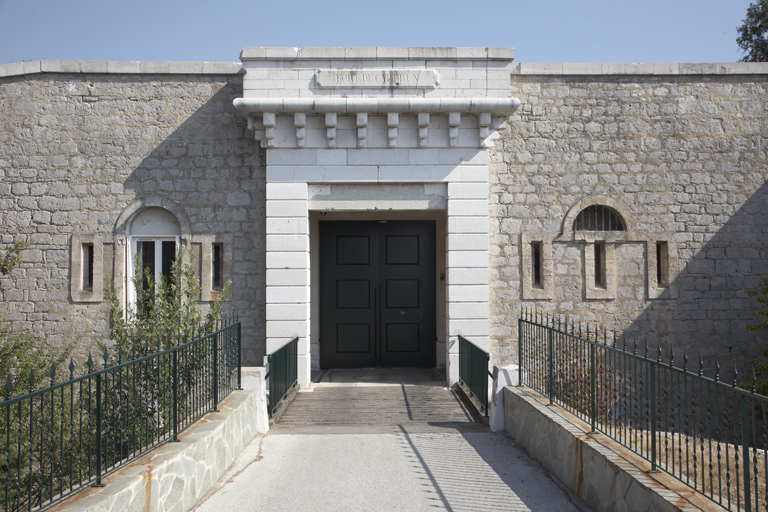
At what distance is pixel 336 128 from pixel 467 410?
16.1 feet

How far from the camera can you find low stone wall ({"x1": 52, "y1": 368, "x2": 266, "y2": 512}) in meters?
3.81

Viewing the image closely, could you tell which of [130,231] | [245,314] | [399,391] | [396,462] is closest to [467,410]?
[399,391]

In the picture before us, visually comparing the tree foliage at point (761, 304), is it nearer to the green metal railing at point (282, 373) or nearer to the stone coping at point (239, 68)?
the stone coping at point (239, 68)

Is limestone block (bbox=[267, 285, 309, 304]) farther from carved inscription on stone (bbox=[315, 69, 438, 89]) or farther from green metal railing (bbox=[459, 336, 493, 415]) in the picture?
carved inscription on stone (bbox=[315, 69, 438, 89])

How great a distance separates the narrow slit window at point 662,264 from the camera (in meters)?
10.4

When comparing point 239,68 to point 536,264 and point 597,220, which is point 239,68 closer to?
point 536,264

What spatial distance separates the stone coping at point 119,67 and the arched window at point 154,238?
2.43 meters

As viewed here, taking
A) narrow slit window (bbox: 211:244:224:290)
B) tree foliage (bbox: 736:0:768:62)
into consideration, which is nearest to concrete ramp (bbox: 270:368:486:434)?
narrow slit window (bbox: 211:244:224:290)

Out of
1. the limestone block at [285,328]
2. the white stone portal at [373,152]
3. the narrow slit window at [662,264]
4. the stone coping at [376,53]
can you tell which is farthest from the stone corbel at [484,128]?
the limestone block at [285,328]

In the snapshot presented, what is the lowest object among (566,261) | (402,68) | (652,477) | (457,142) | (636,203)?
(652,477)

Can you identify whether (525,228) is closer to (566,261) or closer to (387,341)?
(566,261)

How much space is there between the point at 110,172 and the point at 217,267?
97.0 inches

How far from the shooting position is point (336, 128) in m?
9.77

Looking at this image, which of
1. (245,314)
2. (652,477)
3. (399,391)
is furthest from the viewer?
(245,314)
